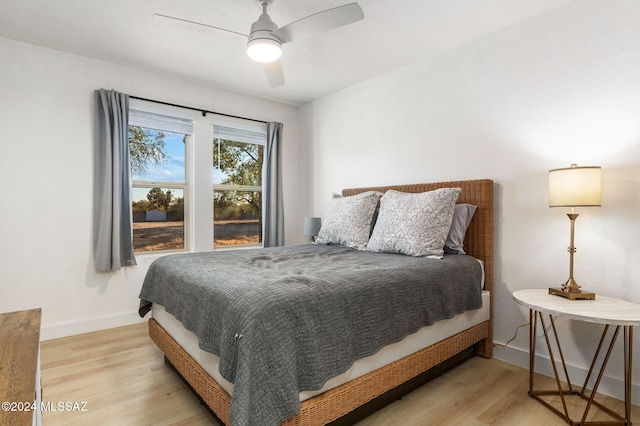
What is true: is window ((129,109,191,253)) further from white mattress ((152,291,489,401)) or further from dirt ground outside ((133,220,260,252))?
white mattress ((152,291,489,401))

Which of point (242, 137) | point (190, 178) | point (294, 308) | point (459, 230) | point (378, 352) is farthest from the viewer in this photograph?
point (242, 137)

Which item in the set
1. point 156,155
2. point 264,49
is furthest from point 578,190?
point 156,155

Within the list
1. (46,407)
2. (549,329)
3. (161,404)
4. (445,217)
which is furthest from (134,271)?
(549,329)

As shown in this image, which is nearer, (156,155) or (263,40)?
(263,40)

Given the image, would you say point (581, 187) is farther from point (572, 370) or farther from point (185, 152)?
point (185, 152)

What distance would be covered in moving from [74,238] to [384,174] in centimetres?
297

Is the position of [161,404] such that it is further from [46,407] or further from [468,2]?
[468,2]

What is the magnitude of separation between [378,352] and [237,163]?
307 centimetres

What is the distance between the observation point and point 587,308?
1.68m

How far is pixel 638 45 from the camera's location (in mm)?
1909

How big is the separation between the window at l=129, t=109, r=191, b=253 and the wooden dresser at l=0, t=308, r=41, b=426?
215 centimetres

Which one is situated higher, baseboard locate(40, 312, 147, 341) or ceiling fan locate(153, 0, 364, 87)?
ceiling fan locate(153, 0, 364, 87)

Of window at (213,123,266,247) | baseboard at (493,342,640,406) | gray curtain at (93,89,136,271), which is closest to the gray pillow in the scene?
baseboard at (493,342,640,406)

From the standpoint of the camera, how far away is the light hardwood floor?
1746 mm
